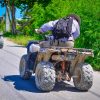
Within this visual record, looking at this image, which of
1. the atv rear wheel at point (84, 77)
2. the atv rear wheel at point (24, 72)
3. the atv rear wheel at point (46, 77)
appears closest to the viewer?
the atv rear wheel at point (46, 77)

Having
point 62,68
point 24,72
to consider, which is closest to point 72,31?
point 62,68

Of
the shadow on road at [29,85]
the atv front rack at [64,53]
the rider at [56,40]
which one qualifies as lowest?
the shadow on road at [29,85]

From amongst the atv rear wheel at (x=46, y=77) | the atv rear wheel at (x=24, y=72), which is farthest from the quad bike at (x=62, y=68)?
the atv rear wheel at (x=24, y=72)

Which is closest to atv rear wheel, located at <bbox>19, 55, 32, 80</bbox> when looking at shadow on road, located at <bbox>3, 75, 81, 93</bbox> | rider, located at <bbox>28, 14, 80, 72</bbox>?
shadow on road, located at <bbox>3, 75, 81, 93</bbox>

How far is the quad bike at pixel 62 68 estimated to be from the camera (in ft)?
32.4

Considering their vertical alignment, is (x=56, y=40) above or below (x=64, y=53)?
above

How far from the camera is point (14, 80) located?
37.6 feet

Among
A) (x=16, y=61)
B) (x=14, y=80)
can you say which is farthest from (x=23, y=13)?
(x=14, y=80)

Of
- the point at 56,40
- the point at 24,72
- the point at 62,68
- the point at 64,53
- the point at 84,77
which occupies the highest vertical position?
the point at 56,40

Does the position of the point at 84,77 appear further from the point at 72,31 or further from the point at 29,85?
the point at 29,85

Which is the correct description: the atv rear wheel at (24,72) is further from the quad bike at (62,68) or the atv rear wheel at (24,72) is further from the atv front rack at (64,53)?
the atv front rack at (64,53)

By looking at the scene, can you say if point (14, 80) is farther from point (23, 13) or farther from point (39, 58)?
point (23, 13)

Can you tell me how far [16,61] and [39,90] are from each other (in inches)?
242

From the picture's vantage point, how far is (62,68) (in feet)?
34.2
